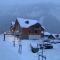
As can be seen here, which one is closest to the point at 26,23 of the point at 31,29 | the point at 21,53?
the point at 31,29

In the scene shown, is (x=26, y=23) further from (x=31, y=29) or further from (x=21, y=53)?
(x=21, y=53)

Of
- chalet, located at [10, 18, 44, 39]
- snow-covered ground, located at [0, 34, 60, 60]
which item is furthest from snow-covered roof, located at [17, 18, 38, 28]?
snow-covered ground, located at [0, 34, 60, 60]

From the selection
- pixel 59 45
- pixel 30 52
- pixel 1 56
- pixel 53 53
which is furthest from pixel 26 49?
pixel 1 56

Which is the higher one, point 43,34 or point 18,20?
point 18,20

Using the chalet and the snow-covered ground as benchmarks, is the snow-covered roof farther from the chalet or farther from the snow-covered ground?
the snow-covered ground

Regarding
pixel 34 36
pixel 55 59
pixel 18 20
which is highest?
pixel 18 20

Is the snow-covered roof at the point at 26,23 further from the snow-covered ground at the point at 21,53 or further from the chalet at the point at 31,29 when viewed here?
the snow-covered ground at the point at 21,53

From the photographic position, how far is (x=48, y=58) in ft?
128

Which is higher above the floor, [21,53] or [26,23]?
[26,23]

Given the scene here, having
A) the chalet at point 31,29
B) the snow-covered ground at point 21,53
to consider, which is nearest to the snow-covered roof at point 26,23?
the chalet at point 31,29

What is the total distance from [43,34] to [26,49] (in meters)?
22.6

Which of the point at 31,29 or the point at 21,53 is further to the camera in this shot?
the point at 31,29

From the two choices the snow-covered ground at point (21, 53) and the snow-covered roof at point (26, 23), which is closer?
the snow-covered ground at point (21, 53)

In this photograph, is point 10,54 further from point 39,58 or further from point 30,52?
point 30,52
